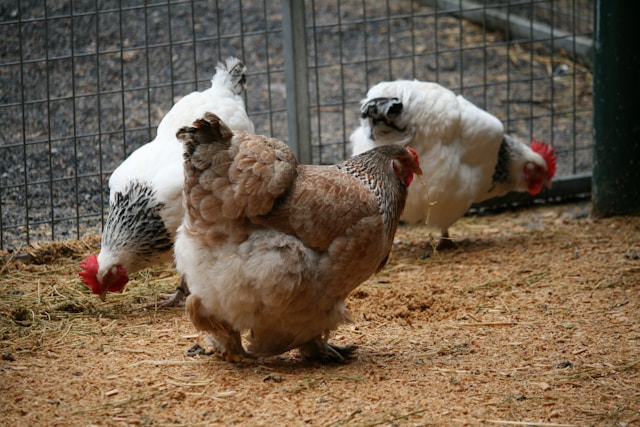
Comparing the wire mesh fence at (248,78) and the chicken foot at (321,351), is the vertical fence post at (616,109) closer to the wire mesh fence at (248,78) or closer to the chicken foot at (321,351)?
the wire mesh fence at (248,78)

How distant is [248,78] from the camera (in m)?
9.49

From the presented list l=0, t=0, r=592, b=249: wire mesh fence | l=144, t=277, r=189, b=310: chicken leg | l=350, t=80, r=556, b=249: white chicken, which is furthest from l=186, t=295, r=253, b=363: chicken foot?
l=0, t=0, r=592, b=249: wire mesh fence

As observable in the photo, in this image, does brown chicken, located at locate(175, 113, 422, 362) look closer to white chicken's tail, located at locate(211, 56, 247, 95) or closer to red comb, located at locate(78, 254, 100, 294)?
red comb, located at locate(78, 254, 100, 294)

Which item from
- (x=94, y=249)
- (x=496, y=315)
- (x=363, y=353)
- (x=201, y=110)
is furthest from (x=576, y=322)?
(x=94, y=249)

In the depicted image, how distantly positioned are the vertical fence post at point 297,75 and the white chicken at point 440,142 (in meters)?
0.57

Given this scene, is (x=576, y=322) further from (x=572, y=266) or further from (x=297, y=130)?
(x=297, y=130)

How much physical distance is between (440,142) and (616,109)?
5.39 ft

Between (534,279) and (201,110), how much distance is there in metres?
2.53

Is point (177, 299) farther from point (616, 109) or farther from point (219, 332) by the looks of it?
point (616, 109)

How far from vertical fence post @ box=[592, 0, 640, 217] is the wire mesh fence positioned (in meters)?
0.46

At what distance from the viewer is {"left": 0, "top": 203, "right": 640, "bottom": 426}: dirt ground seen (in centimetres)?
360

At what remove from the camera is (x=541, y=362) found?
417 centimetres

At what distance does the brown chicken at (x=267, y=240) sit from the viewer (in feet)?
12.6

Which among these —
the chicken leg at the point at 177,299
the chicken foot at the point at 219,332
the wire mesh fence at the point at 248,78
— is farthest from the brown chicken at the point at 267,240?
the wire mesh fence at the point at 248,78
